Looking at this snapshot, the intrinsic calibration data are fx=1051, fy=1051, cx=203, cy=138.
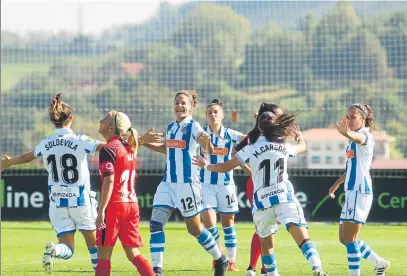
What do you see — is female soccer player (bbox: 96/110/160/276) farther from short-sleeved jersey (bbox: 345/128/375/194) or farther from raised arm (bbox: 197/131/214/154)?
short-sleeved jersey (bbox: 345/128/375/194)

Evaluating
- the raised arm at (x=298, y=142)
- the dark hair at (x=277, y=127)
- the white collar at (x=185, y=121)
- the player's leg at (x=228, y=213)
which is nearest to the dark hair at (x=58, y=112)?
the white collar at (x=185, y=121)

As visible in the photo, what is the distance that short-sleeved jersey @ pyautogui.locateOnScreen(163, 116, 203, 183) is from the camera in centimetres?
1123

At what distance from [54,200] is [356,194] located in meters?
3.08

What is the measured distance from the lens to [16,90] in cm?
3503

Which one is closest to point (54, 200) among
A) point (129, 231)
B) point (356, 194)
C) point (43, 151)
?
point (43, 151)

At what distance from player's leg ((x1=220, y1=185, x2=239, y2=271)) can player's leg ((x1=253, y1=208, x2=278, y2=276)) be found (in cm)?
297

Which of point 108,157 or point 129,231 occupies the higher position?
point 108,157

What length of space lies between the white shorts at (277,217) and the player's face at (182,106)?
1773 millimetres

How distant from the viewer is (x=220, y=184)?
527 inches

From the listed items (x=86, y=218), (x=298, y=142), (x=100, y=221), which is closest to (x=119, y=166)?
(x=100, y=221)

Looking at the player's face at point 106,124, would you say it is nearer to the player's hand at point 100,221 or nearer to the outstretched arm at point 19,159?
the player's hand at point 100,221

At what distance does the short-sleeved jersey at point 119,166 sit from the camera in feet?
31.7

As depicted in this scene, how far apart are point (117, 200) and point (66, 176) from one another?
996 mm

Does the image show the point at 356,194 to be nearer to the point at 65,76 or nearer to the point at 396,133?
the point at 396,133
